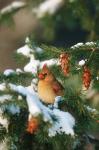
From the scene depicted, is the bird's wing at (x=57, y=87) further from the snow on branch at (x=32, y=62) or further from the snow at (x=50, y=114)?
the snow at (x=50, y=114)

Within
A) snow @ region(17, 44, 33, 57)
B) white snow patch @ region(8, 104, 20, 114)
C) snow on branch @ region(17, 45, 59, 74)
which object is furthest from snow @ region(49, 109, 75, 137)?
snow @ region(17, 44, 33, 57)

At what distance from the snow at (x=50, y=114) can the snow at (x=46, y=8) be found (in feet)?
11.7

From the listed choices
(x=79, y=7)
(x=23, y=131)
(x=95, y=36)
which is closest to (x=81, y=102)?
(x=23, y=131)

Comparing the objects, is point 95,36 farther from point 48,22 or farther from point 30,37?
point 30,37

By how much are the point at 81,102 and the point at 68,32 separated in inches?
475

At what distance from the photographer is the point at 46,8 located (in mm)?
6469

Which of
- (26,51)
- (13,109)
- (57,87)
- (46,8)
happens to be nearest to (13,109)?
(13,109)

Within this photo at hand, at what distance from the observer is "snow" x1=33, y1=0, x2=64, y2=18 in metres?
6.31

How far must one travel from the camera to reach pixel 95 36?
6078mm

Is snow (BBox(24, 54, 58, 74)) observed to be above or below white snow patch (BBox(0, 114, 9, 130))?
above

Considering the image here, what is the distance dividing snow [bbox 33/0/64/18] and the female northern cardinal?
2.77 m

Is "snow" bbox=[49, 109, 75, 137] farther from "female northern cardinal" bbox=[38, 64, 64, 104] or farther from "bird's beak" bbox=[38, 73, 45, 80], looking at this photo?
"bird's beak" bbox=[38, 73, 45, 80]

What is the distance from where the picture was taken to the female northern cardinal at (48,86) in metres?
3.35

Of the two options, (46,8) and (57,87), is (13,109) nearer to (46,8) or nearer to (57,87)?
(57,87)
